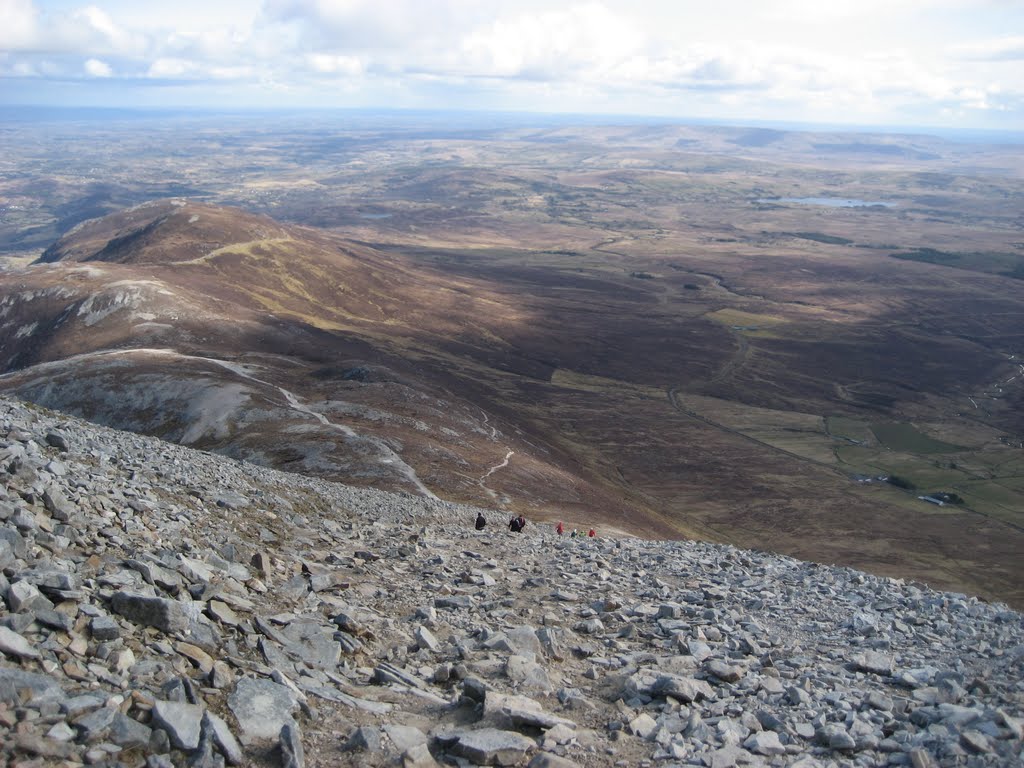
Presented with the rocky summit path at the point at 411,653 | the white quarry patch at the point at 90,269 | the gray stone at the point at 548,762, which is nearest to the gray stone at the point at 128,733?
the rocky summit path at the point at 411,653

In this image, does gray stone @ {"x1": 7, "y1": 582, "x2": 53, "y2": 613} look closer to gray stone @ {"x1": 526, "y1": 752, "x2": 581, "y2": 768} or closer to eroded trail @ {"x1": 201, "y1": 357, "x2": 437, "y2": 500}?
gray stone @ {"x1": 526, "y1": 752, "x2": 581, "y2": 768}

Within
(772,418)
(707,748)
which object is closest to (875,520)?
(772,418)

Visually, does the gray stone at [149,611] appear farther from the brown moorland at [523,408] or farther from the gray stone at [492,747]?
the brown moorland at [523,408]

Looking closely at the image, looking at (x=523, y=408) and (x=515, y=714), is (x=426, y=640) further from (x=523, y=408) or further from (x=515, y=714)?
(x=523, y=408)

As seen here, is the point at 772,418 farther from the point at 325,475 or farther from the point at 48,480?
the point at 48,480

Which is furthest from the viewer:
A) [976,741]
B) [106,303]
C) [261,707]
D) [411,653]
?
[106,303]

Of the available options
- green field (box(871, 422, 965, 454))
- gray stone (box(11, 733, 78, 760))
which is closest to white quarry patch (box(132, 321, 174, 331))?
gray stone (box(11, 733, 78, 760))

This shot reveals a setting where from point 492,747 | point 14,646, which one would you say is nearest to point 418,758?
point 492,747
